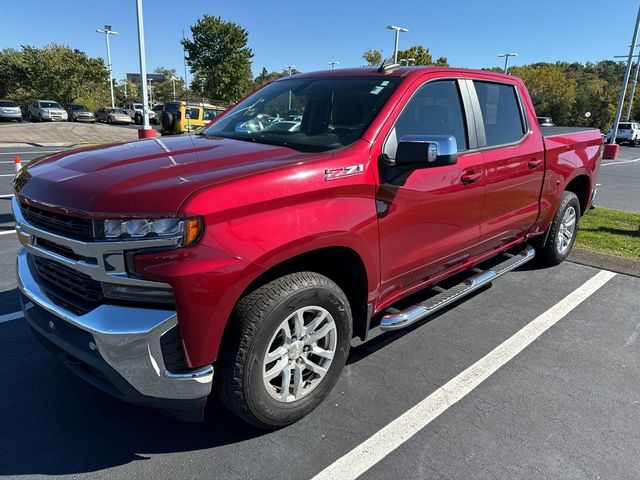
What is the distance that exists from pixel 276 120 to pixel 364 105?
675 millimetres

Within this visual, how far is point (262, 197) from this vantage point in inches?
89.2

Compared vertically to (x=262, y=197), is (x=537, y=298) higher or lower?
lower

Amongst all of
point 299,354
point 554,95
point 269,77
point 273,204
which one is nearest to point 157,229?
point 273,204

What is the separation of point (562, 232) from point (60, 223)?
16.2 ft

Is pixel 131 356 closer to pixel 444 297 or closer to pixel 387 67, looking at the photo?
Result: pixel 444 297

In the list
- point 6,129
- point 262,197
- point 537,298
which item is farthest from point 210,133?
point 6,129

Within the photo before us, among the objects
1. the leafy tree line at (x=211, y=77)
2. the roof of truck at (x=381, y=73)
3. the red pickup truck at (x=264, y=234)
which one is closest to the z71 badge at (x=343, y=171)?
the red pickup truck at (x=264, y=234)

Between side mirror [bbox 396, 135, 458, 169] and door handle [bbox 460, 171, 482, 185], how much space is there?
61cm

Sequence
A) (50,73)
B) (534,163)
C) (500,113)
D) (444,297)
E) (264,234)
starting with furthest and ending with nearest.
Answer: (50,73) → (534,163) → (500,113) → (444,297) → (264,234)

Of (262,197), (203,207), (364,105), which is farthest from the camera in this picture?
(364,105)

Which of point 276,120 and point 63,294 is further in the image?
point 276,120

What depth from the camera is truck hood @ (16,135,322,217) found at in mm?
2105

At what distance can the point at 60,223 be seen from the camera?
90.3 inches

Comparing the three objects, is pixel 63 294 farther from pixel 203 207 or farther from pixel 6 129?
pixel 6 129
